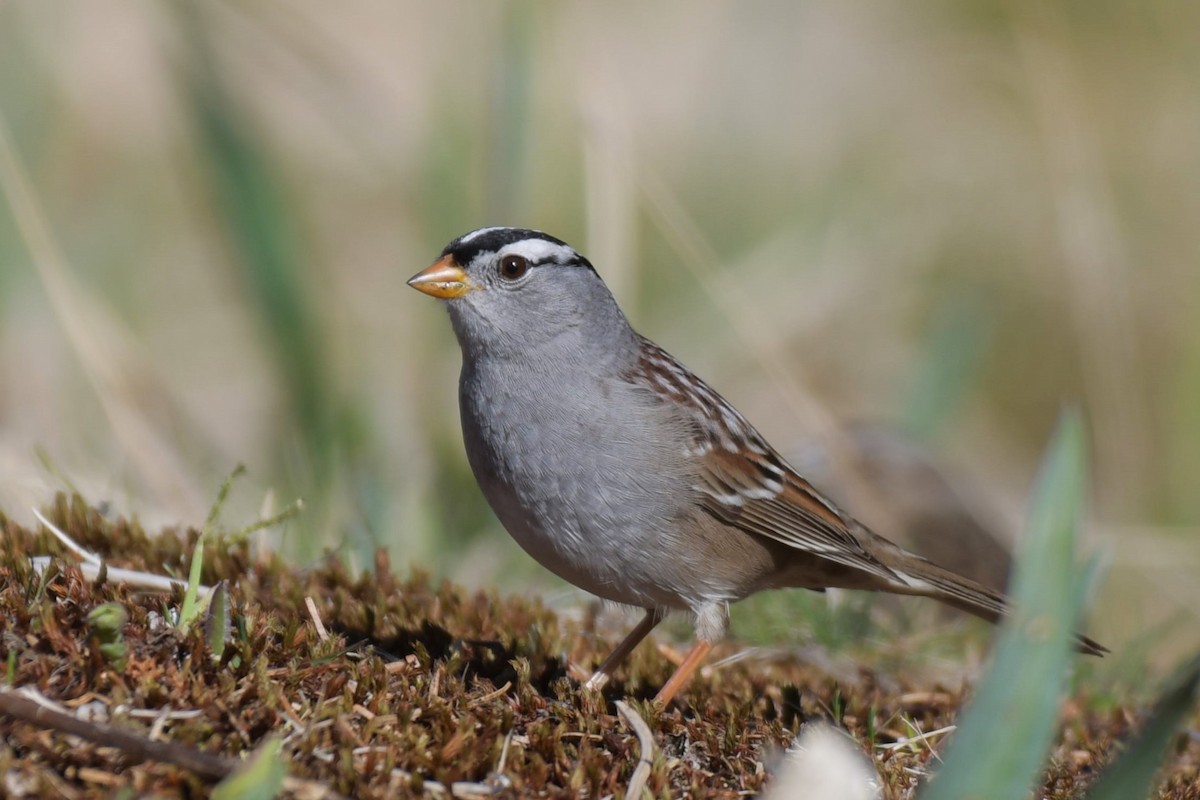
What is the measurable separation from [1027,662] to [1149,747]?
242mm

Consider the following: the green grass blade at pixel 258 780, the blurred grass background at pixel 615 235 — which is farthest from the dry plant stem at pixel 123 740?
the blurred grass background at pixel 615 235

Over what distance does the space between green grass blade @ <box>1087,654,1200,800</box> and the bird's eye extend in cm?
261

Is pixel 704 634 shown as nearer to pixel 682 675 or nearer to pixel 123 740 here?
pixel 682 675

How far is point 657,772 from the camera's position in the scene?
296 cm

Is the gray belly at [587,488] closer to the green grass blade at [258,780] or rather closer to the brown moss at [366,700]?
the brown moss at [366,700]

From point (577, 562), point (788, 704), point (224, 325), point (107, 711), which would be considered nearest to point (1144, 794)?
point (788, 704)

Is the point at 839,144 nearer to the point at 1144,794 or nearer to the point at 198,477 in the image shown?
the point at 198,477

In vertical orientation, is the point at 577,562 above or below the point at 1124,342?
below

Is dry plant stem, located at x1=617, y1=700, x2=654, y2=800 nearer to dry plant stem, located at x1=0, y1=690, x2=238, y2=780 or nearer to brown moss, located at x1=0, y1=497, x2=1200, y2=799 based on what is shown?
brown moss, located at x1=0, y1=497, x2=1200, y2=799

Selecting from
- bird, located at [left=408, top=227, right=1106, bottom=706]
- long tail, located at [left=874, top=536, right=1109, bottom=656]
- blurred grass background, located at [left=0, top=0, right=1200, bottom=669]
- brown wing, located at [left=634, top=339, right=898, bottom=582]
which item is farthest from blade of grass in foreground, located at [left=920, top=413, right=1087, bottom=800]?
blurred grass background, located at [left=0, top=0, right=1200, bottom=669]

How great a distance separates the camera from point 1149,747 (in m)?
2.28

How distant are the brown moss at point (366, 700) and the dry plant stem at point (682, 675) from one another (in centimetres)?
5

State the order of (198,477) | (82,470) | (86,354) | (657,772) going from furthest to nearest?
(198,477) < (82,470) < (86,354) < (657,772)

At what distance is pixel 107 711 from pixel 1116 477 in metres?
6.78
